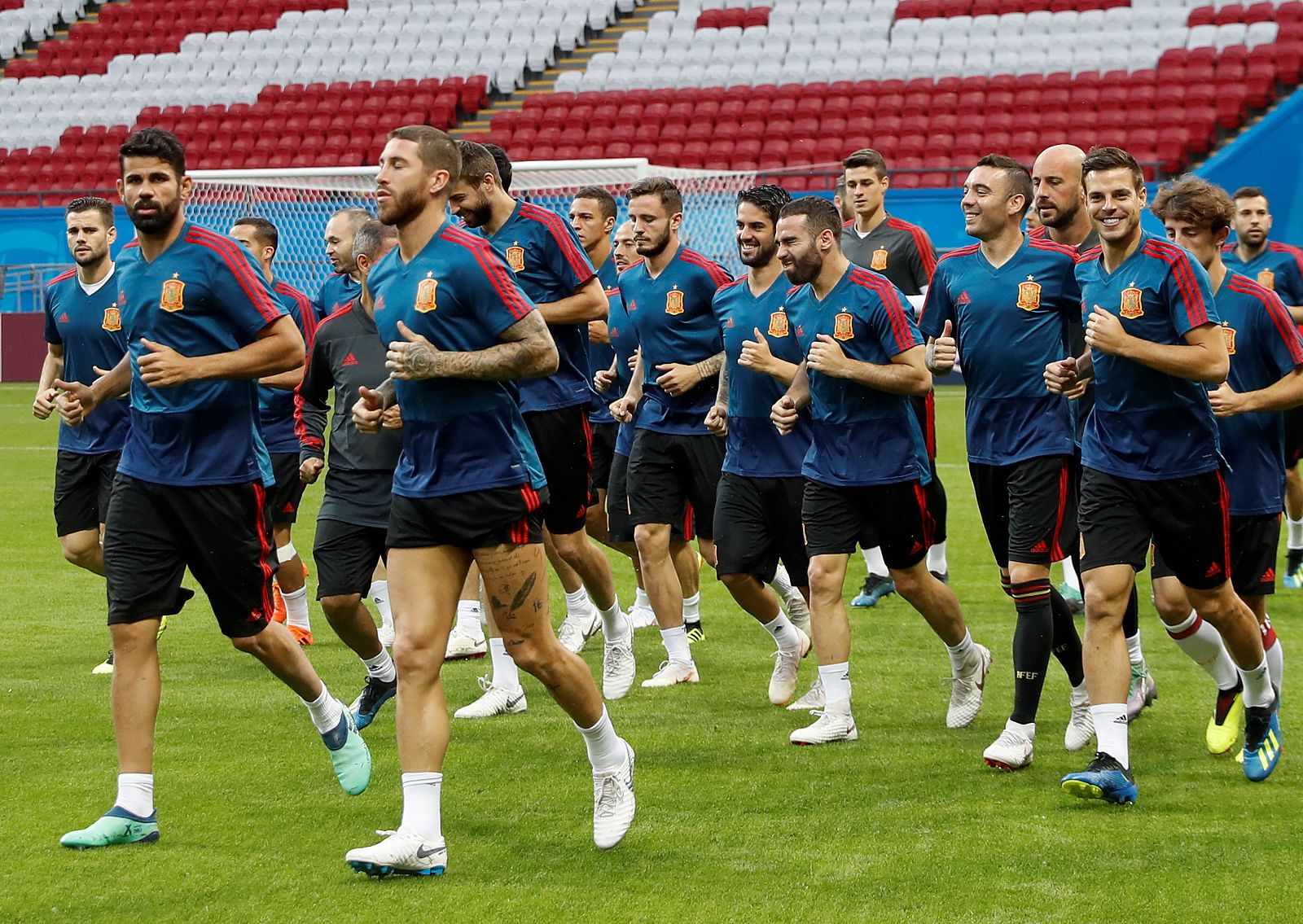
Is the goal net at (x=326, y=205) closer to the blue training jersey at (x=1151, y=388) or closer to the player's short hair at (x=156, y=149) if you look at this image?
the blue training jersey at (x=1151, y=388)

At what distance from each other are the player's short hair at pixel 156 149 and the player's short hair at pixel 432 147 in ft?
2.48

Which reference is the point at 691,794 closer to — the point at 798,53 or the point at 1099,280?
the point at 1099,280

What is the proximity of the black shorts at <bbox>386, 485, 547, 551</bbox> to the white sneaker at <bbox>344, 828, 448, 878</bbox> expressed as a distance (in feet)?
2.70

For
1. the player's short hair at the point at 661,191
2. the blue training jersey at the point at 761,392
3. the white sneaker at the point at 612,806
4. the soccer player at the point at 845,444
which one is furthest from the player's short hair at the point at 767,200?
the white sneaker at the point at 612,806

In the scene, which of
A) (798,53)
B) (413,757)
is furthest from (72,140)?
(413,757)

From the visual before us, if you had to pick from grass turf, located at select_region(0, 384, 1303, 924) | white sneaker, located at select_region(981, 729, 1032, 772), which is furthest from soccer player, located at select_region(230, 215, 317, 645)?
white sneaker, located at select_region(981, 729, 1032, 772)

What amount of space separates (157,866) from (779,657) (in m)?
3.22

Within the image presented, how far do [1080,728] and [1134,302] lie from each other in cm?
176

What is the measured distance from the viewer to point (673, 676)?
7547mm

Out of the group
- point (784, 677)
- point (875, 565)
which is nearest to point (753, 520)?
point (784, 677)

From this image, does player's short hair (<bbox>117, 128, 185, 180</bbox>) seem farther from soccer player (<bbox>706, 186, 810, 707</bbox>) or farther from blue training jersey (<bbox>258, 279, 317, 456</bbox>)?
blue training jersey (<bbox>258, 279, 317, 456</bbox>)

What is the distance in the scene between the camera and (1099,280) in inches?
218

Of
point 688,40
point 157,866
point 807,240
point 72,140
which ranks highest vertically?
point 807,240

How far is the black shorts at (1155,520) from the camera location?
213 inches
